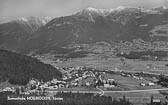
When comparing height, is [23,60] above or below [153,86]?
above

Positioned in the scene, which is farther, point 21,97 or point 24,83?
point 24,83

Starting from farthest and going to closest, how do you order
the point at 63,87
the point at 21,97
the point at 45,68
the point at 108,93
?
the point at 45,68 → the point at 63,87 → the point at 108,93 → the point at 21,97

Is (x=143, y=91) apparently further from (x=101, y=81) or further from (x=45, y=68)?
(x=45, y=68)

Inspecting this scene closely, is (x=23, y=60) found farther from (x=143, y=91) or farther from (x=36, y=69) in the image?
(x=143, y=91)

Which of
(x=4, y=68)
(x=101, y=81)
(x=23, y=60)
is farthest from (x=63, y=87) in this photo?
(x=23, y=60)

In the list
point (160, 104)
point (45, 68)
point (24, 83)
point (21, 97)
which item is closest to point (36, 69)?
point (45, 68)

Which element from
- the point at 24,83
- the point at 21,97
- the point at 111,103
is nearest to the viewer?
the point at 111,103
